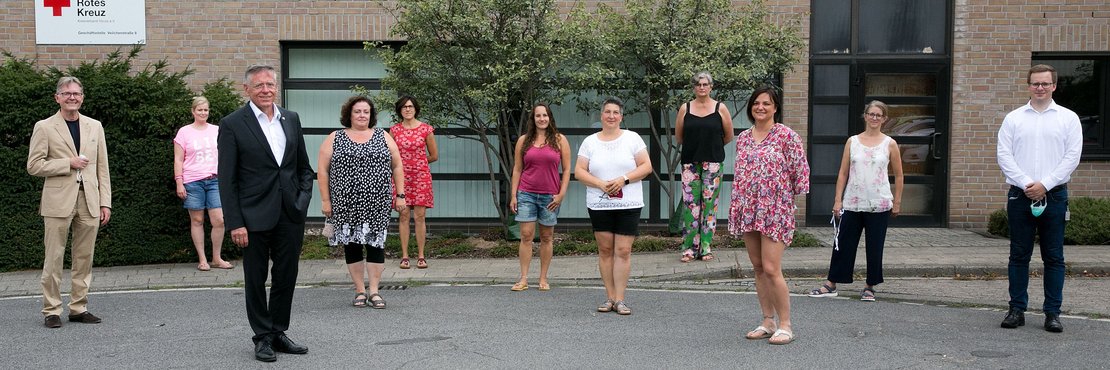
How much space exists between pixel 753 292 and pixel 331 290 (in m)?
3.64

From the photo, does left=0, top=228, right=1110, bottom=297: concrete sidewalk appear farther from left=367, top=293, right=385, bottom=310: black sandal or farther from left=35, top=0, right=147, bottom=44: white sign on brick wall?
left=35, top=0, right=147, bottom=44: white sign on brick wall

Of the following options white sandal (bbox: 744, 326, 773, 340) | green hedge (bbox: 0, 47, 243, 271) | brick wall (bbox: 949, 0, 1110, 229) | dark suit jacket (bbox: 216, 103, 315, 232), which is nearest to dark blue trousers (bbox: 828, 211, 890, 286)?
white sandal (bbox: 744, 326, 773, 340)

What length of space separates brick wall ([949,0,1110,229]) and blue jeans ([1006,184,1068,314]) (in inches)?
233

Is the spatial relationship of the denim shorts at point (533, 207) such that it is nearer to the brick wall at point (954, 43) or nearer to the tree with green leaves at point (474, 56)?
the tree with green leaves at point (474, 56)

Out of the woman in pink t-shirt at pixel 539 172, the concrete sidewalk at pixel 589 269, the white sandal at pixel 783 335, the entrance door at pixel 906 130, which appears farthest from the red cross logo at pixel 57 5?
the white sandal at pixel 783 335

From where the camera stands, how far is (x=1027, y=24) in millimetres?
13211

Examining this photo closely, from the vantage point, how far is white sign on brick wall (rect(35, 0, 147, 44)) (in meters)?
13.4

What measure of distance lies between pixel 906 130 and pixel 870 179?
5135 millimetres

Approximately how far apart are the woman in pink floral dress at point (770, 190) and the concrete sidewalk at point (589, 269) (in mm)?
3028

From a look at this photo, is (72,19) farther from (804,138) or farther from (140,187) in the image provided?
(804,138)

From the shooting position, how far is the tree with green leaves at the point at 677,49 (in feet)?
38.3

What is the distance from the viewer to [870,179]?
8852 mm

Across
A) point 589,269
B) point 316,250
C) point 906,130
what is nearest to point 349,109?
point 589,269

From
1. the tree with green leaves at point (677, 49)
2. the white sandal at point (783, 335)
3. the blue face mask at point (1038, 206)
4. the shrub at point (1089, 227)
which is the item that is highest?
the tree with green leaves at point (677, 49)
